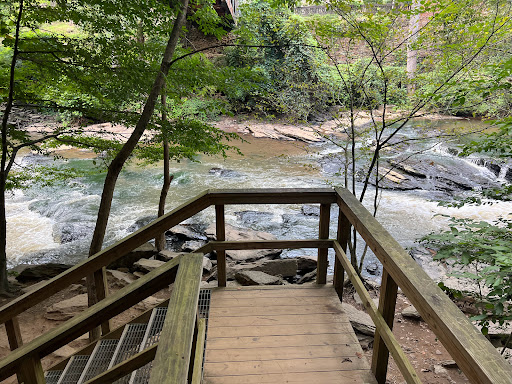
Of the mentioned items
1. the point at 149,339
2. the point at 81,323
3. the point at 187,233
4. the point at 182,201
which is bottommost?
the point at 187,233

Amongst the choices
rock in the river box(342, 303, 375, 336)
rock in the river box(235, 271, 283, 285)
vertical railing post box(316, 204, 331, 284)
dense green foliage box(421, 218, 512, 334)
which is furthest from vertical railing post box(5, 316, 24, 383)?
dense green foliage box(421, 218, 512, 334)

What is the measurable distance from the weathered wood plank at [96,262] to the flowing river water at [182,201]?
3811mm

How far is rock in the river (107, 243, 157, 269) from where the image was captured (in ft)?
22.2

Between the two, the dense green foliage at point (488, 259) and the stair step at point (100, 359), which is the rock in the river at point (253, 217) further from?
the dense green foliage at point (488, 259)

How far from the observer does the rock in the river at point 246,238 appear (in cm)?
719

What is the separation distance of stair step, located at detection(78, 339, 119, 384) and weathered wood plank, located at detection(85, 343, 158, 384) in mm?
1199

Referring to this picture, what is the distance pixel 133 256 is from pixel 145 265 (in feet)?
2.19

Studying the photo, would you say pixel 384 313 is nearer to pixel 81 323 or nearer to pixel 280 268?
pixel 81 323

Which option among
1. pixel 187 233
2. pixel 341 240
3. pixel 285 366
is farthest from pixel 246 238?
pixel 285 366

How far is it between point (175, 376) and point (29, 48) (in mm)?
4696

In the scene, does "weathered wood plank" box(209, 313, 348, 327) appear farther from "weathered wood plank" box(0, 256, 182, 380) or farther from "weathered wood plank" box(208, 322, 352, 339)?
"weathered wood plank" box(0, 256, 182, 380)

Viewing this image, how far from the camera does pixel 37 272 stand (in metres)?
6.18

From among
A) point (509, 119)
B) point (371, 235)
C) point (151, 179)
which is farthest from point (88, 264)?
point (151, 179)

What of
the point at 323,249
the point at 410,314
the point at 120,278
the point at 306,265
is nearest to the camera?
the point at 323,249
